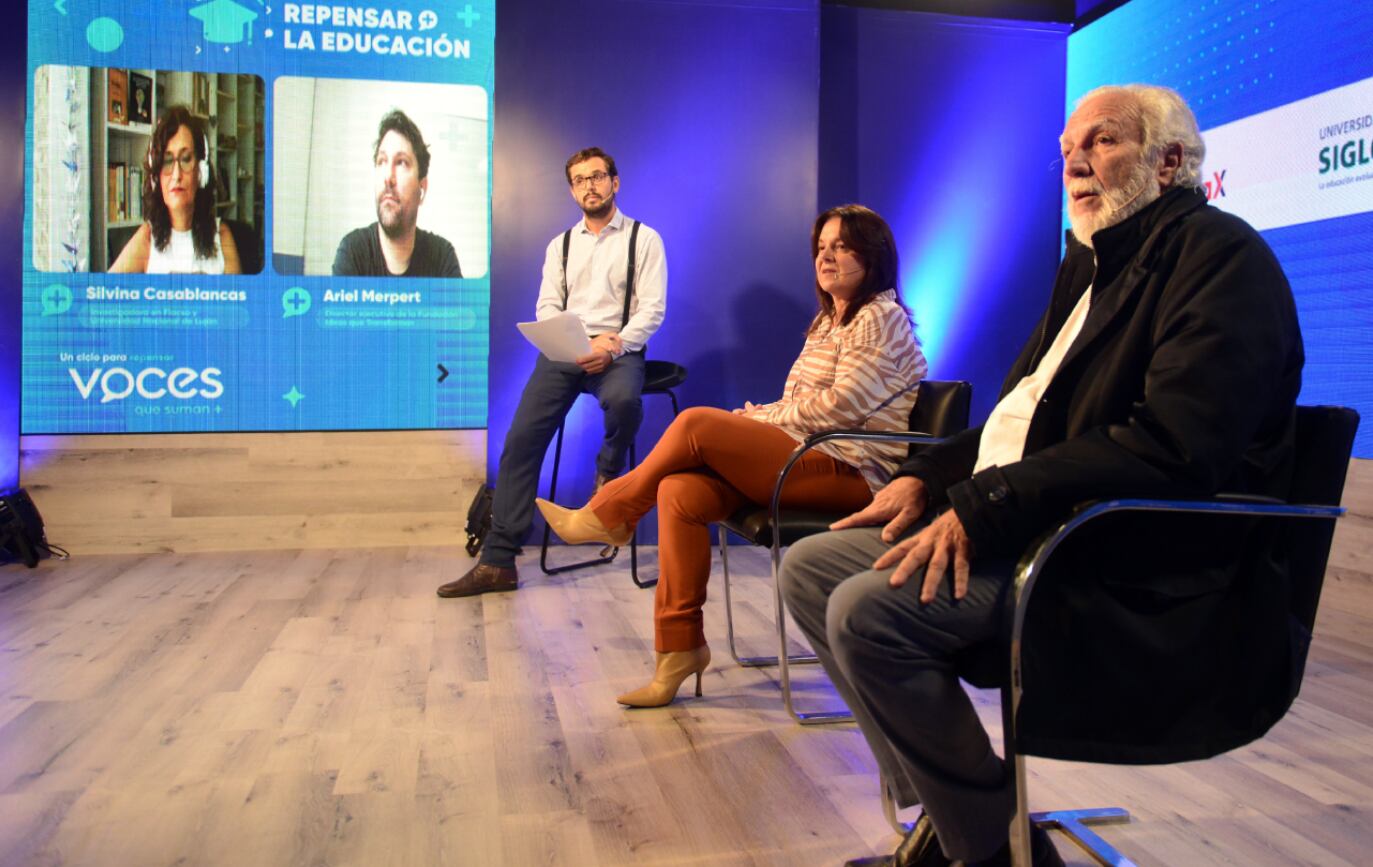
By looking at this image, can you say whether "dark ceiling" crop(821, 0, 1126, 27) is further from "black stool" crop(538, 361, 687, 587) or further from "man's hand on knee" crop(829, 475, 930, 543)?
"man's hand on knee" crop(829, 475, 930, 543)

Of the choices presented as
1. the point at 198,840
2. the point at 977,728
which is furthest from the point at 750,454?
the point at 198,840

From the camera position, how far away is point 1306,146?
359 cm

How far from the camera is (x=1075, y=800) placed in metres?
2.04

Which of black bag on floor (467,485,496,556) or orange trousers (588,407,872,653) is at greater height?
orange trousers (588,407,872,653)

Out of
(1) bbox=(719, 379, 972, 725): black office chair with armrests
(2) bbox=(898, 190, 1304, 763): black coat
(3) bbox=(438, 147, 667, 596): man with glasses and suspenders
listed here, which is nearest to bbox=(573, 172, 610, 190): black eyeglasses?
(3) bbox=(438, 147, 667, 596): man with glasses and suspenders

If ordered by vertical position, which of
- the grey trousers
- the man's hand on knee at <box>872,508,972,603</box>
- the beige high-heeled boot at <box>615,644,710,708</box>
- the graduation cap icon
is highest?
the graduation cap icon

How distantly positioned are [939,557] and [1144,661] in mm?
277

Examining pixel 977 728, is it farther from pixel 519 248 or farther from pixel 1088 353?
pixel 519 248

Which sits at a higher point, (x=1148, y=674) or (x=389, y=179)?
(x=389, y=179)

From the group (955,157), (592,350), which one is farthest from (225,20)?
(955,157)

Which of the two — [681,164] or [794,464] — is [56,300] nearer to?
[681,164]

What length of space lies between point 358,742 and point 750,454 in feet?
3.49

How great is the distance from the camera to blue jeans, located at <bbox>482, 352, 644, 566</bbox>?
4008 mm

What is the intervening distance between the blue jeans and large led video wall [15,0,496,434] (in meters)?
0.86
